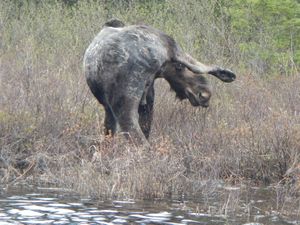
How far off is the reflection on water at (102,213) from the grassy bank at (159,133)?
21.2 inches

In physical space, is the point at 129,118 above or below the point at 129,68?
Answer: below

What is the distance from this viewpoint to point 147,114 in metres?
15.7

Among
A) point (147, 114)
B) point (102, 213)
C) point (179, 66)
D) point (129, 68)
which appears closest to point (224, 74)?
point (179, 66)

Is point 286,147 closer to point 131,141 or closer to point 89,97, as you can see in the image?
point 131,141

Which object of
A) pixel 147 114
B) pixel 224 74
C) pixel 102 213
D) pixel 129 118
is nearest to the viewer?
pixel 102 213

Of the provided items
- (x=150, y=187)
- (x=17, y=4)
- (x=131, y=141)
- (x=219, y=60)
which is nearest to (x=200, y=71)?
(x=131, y=141)

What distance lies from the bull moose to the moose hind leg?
0.06ft

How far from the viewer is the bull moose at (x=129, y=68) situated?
14789mm

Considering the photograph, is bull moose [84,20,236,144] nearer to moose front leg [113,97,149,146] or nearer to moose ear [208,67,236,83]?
moose front leg [113,97,149,146]

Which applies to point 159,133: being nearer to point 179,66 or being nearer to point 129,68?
point 179,66

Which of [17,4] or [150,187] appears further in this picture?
[17,4]

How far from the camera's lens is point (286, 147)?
15367mm

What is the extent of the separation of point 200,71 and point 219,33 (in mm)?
7031

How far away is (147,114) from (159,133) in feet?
2.84
